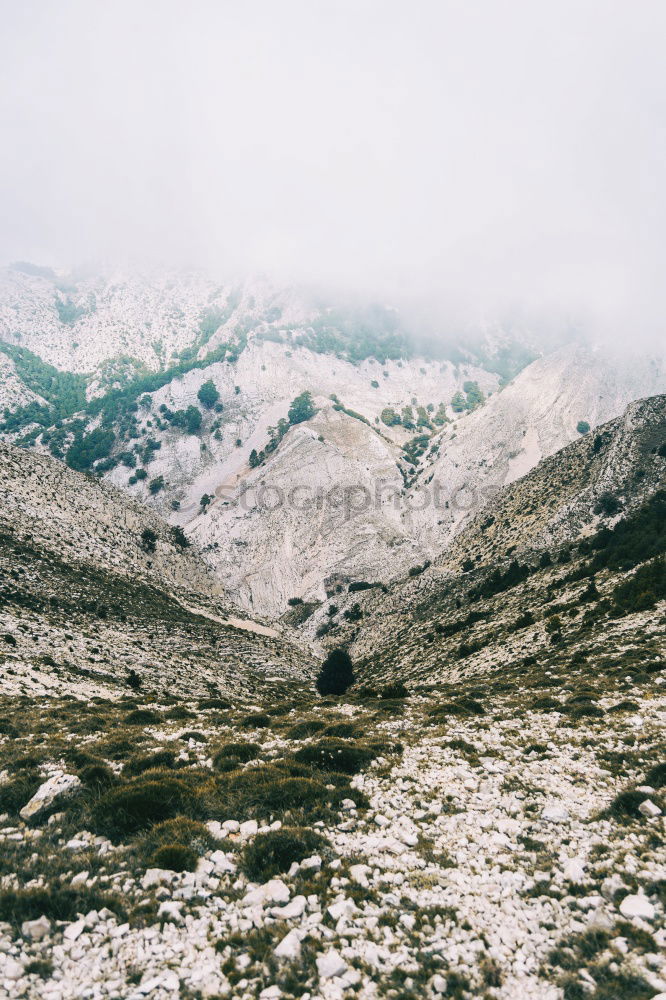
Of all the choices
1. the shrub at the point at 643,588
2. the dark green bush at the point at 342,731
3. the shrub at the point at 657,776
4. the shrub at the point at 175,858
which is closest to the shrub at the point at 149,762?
the shrub at the point at 175,858

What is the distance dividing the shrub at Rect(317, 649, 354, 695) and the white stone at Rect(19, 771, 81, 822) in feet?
164

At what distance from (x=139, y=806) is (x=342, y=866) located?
5698 millimetres

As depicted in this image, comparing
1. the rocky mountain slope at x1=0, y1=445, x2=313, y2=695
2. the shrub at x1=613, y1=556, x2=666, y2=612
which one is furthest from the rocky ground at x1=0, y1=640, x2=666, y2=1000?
the rocky mountain slope at x1=0, y1=445, x2=313, y2=695

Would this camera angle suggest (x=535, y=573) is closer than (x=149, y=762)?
No

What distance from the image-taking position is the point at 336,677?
61812 millimetres

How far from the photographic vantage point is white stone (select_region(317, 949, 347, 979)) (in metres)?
7.90

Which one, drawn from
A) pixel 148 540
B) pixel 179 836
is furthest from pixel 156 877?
pixel 148 540

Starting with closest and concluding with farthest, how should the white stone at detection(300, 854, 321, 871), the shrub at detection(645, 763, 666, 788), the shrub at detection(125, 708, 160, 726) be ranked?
the white stone at detection(300, 854, 321, 871) < the shrub at detection(645, 763, 666, 788) < the shrub at detection(125, 708, 160, 726)

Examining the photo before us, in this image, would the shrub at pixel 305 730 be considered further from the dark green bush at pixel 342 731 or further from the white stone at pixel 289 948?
the white stone at pixel 289 948

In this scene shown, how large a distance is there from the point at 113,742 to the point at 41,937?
12585 millimetres

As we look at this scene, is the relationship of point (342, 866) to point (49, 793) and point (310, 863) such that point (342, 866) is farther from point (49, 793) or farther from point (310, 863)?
point (49, 793)

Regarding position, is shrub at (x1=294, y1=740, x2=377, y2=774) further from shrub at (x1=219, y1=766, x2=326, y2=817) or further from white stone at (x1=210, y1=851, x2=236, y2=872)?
white stone at (x1=210, y1=851, x2=236, y2=872)

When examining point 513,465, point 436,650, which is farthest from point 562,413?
point 436,650

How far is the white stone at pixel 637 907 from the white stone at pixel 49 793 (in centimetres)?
1394
